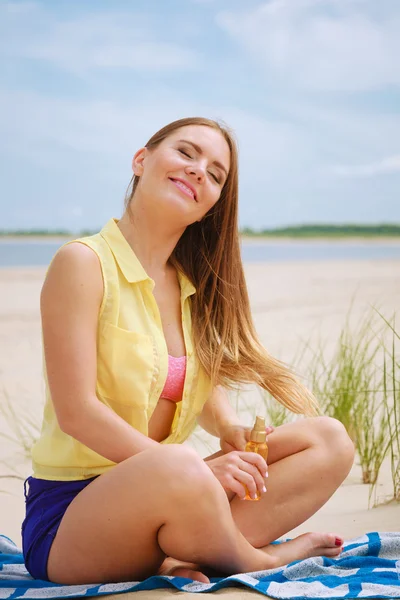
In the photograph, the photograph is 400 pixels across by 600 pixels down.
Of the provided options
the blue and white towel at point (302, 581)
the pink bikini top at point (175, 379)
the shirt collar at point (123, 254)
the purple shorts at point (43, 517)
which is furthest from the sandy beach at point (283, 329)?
the shirt collar at point (123, 254)

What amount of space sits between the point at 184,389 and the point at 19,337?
612 cm

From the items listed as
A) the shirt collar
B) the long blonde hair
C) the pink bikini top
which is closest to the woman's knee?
the long blonde hair

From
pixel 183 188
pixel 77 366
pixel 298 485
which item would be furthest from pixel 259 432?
pixel 183 188

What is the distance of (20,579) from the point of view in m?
2.18

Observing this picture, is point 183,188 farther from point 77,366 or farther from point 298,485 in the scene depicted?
point 298,485

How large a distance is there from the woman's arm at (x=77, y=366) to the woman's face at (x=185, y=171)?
356mm

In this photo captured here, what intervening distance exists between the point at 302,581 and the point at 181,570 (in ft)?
1.00

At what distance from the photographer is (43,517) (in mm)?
2105

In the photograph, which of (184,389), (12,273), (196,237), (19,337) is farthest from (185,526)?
(12,273)

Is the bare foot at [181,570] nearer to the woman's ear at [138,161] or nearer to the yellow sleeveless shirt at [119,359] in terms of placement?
the yellow sleeveless shirt at [119,359]

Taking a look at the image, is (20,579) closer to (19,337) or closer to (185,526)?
(185,526)

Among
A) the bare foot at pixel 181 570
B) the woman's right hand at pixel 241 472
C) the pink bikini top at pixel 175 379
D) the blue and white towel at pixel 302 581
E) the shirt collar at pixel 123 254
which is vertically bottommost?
the blue and white towel at pixel 302 581

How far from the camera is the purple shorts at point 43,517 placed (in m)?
2.08

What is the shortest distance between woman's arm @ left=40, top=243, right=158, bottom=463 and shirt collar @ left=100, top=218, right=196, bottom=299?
16 centimetres
